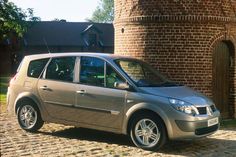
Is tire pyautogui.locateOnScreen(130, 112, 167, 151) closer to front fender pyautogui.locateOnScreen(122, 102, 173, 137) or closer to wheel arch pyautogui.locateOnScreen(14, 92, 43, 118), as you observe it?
front fender pyautogui.locateOnScreen(122, 102, 173, 137)

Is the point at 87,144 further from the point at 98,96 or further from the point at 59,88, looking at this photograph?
the point at 59,88

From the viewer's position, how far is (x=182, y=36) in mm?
12906

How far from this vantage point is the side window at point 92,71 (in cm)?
930

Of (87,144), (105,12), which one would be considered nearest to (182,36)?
(87,144)

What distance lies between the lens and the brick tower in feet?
42.4

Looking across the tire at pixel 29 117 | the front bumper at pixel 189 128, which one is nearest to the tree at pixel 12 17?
the tire at pixel 29 117

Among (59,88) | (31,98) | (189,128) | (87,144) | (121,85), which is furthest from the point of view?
(31,98)

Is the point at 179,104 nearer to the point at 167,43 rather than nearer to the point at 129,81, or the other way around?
the point at 129,81

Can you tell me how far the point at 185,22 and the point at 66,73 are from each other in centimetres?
450

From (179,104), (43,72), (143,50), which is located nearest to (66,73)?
(43,72)

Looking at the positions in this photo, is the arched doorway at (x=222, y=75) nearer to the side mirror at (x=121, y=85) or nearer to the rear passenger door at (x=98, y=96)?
the rear passenger door at (x=98, y=96)

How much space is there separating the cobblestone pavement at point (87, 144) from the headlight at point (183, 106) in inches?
30.0

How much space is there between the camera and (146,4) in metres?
13.1

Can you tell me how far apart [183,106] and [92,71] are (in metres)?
2.11
